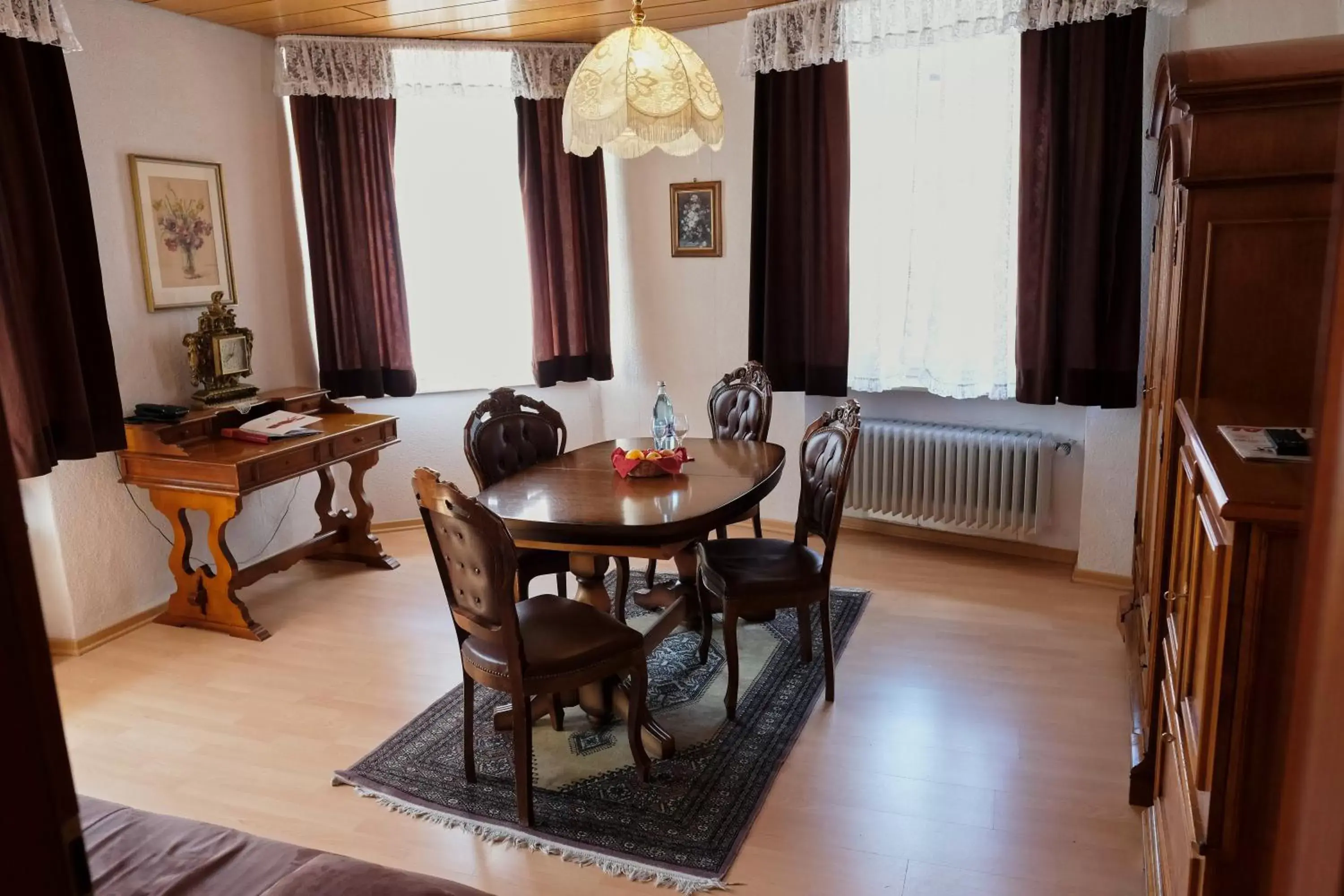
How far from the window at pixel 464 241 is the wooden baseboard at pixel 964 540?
1938 millimetres

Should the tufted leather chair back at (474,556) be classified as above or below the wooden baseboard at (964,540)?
above

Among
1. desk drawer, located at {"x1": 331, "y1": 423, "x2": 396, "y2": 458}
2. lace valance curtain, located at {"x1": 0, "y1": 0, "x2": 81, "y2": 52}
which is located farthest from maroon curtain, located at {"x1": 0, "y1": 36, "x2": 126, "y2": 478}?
desk drawer, located at {"x1": 331, "y1": 423, "x2": 396, "y2": 458}

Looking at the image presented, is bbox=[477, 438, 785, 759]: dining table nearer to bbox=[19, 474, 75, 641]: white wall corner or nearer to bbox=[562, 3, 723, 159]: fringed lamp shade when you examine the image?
bbox=[562, 3, 723, 159]: fringed lamp shade

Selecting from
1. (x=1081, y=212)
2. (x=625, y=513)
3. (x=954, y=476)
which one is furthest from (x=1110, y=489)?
(x=625, y=513)

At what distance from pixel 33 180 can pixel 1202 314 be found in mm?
3698

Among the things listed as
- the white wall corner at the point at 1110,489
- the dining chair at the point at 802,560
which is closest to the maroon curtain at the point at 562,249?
the dining chair at the point at 802,560

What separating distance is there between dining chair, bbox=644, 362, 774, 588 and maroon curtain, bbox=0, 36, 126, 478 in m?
2.30

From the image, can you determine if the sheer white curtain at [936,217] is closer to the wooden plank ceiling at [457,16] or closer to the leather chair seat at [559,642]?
the wooden plank ceiling at [457,16]

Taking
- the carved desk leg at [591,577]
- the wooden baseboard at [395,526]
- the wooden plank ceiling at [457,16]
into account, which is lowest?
the wooden baseboard at [395,526]

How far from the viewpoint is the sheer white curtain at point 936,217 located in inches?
161

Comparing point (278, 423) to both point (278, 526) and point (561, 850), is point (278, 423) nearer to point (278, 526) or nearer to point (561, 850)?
point (278, 526)

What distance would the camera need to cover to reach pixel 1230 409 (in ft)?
6.10

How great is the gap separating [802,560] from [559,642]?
3.19 feet

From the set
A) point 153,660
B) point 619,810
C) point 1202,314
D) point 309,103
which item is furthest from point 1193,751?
Result: point 309,103
